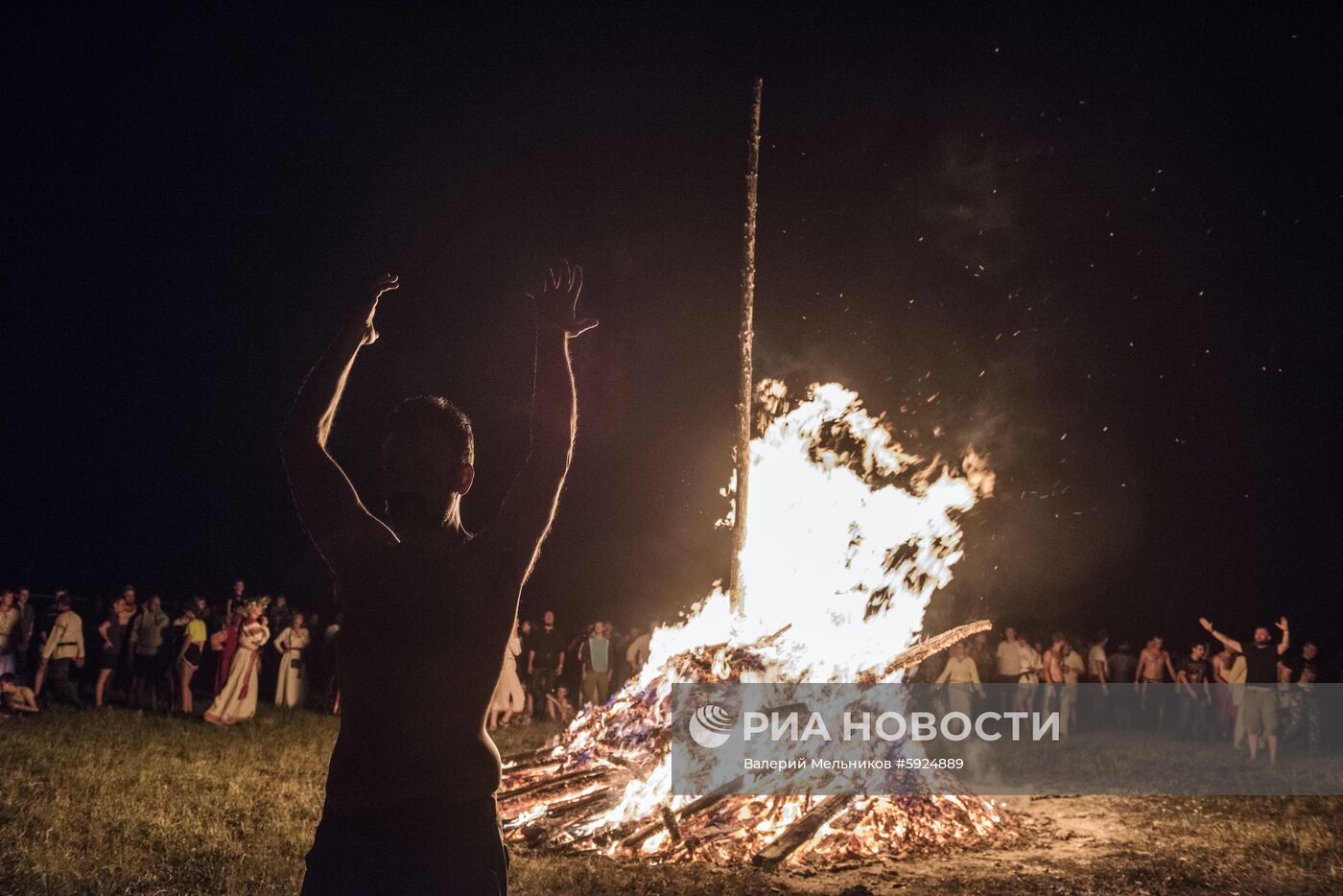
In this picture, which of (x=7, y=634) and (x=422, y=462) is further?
(x=7, y=634)

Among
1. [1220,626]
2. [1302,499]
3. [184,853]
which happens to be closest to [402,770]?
[184,853]

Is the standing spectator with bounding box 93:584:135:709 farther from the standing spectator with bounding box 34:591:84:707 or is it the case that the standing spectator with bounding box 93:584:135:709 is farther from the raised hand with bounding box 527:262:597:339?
the raised hand with bounding box 527:262:597:339

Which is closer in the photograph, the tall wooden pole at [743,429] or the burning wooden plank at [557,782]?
the burning wooden plank at [557,782]

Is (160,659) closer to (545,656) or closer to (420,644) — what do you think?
(545,656)

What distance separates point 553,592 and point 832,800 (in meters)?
24.2

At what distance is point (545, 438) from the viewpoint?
242cm

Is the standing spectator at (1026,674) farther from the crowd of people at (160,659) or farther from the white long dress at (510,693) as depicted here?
the crowd of people at (160,659)

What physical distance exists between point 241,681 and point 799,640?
891cm

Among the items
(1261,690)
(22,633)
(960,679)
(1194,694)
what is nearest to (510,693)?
(22,633)

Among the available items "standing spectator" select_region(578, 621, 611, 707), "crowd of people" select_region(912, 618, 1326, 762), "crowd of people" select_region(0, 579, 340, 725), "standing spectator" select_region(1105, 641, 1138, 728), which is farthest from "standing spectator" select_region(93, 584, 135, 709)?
"standing spectator" select_region(1105, 641, 1138, 728)

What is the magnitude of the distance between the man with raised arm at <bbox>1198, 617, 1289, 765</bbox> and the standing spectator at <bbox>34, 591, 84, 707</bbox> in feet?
56.4

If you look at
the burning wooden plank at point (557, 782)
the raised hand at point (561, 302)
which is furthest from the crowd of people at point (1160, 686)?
the raised hand at point (561, 302)

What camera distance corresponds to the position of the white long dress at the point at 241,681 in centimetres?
1417

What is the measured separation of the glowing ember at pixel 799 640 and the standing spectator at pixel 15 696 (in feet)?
24.9
